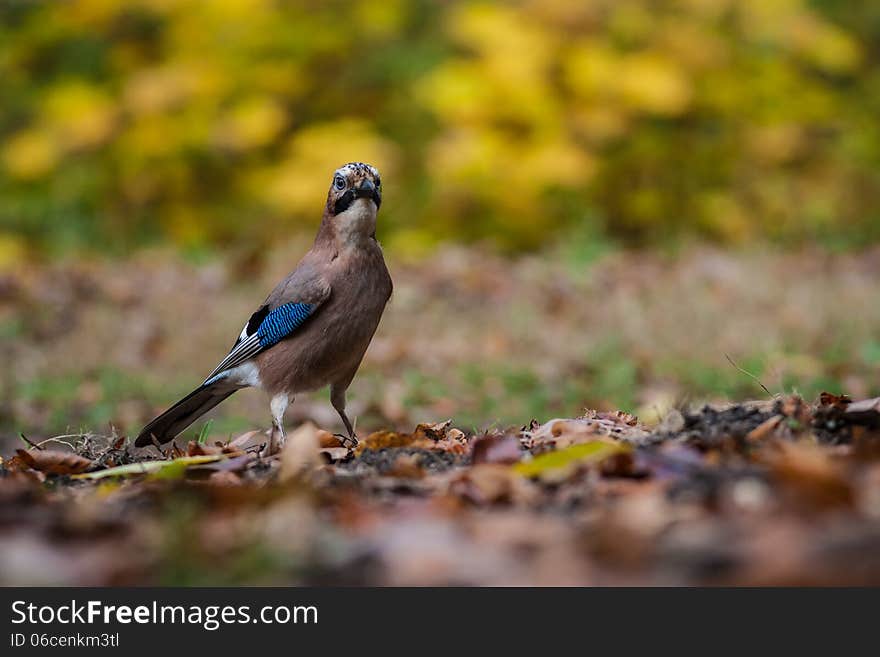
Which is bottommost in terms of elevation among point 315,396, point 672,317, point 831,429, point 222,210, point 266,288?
point 831,429

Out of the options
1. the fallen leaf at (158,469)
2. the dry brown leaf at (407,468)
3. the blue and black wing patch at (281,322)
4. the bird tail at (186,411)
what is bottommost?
the dry brown leaf at (407,468)

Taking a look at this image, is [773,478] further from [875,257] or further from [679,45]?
[679,45]

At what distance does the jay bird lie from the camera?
4.64 meters

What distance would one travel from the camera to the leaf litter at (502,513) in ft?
6.68

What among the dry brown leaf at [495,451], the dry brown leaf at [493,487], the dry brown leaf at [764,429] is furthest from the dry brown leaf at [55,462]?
the dry brown leaf at [764,429]

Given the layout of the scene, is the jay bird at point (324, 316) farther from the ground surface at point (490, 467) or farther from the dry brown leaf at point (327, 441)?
the dry brown leaf at point (327, 441)

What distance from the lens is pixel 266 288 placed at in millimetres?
9516

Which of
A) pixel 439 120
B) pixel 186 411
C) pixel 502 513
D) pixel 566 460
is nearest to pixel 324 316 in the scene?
pixel 186 411

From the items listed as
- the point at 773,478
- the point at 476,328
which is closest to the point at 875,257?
the point at 476,328

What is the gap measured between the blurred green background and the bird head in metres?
3.73

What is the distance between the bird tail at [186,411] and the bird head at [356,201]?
84 centimetres

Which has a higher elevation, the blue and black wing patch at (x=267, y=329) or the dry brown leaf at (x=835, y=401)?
the blue and black wing patch at (x=267, y=329)

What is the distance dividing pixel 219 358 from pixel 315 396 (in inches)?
37.0

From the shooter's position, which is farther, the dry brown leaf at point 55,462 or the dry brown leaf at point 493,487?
the dry brown leaf at point 55,462
